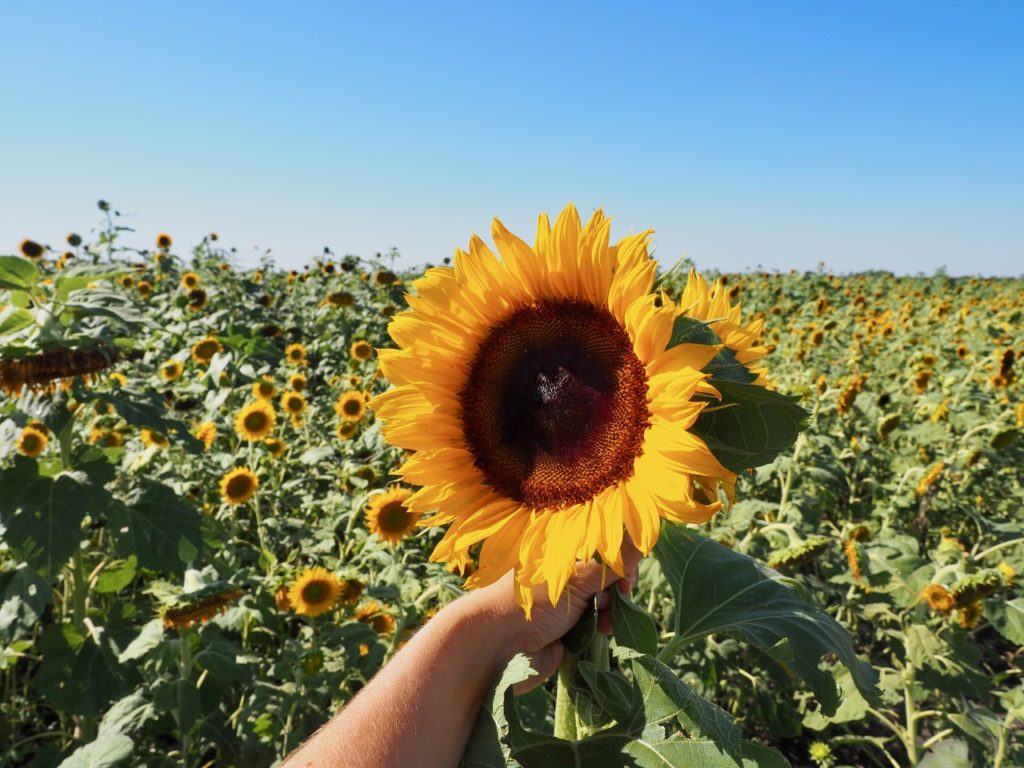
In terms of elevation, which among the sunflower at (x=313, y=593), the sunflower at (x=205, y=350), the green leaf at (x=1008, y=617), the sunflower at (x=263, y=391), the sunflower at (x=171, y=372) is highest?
the sunflower at (x=205, y=350)

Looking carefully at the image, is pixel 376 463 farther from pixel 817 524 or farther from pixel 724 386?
pixel 724 386

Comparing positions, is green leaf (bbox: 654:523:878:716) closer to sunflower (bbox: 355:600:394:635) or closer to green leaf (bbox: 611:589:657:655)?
green leaf (bbox: 611:589:657:655)

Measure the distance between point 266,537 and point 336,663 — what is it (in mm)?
1191

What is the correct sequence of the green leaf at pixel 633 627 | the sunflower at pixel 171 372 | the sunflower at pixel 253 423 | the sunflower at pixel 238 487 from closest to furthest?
the green leaf at pixel 633 627, the sunflower at pixel 238 487, the sunflower at pixel 253 423, the sunflower at pixel 171 372

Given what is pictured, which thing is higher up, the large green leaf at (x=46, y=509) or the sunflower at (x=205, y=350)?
the sunflower at (x=205, y=350)

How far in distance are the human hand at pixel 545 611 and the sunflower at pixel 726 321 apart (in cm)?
36

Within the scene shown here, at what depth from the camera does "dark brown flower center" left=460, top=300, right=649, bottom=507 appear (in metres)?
A: 1.07

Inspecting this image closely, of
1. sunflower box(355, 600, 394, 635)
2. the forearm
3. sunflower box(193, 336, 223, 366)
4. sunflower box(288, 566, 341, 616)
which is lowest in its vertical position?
sunflower box(355, 600, 394, 635)

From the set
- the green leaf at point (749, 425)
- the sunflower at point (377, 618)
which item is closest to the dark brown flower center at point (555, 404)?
the green leaf at point (749, 425)

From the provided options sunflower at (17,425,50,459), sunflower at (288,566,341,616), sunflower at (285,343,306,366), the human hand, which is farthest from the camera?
sunflower at (285,343,306,366)

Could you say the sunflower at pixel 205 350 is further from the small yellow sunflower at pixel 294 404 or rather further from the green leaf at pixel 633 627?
the green leaf at pixel 633 627

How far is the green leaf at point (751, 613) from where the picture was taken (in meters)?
1.12

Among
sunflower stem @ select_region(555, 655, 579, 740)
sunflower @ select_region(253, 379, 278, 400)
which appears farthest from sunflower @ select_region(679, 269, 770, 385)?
sunflower @ select_region(253, 379, 278, 400)

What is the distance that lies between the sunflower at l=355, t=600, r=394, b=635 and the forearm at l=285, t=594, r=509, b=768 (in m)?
1.41
